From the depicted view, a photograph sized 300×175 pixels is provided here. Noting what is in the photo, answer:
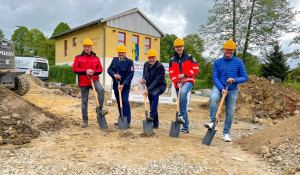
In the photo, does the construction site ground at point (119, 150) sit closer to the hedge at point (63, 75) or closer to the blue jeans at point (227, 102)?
the blue jeans at point (227, 102)

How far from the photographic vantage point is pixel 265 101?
9.23m

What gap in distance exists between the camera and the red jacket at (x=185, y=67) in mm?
4898

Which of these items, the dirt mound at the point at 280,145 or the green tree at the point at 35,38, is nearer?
the dirt mound at the point at 280,145

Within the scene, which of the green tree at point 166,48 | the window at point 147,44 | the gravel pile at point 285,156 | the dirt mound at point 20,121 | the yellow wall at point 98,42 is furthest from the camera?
the green tree at point 166,48

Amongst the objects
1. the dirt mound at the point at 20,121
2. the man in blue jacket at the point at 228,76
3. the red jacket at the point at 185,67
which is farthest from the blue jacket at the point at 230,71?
the dirt mound at the point at 20,121

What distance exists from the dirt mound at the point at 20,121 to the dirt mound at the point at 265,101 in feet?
21.8

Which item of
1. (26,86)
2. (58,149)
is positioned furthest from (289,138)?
(26,86)

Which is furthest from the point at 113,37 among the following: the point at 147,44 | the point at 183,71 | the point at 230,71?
the point at 230,71

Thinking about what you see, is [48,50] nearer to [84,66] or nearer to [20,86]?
[20,86]

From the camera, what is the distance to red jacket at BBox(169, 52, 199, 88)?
490 centimetres

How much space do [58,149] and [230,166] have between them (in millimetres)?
2672

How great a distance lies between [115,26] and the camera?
19.3m

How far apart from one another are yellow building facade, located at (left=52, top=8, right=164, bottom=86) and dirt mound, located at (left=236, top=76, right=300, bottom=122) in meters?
12.3

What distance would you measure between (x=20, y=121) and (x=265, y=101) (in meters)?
8.78
